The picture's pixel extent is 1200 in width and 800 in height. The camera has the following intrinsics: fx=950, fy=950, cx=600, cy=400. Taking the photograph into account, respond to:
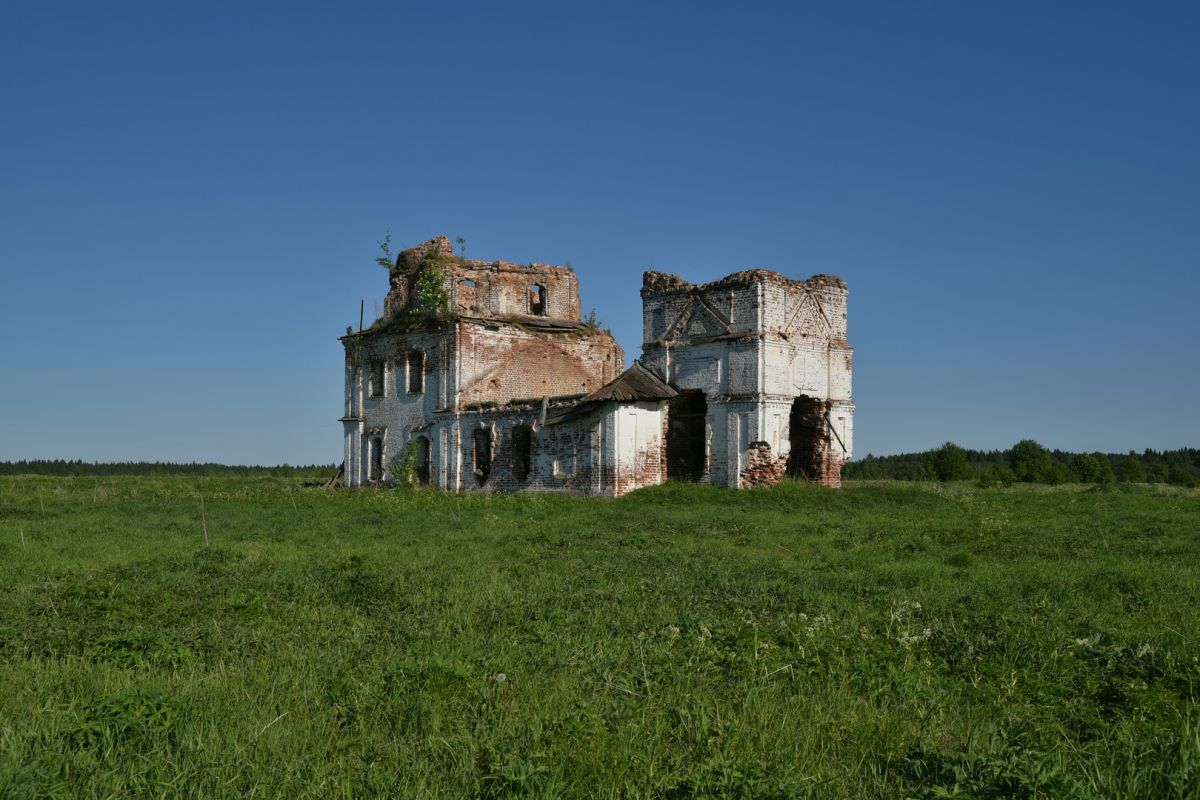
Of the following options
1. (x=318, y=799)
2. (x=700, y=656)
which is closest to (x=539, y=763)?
(x=318, y=799)

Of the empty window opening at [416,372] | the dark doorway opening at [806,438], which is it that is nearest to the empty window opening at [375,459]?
the empty window opening at [416,372]

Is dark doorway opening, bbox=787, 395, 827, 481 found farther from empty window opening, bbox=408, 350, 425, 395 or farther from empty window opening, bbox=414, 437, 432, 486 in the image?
empty window opening, bbox=408, 350, 425, 395

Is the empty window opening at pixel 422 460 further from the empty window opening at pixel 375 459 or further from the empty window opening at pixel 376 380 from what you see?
the empty window opening at pixel 376 380

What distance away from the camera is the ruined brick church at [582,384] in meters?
27.0

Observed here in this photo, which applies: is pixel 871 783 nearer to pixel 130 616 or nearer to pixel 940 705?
pixel 940 705

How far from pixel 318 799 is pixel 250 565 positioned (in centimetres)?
842

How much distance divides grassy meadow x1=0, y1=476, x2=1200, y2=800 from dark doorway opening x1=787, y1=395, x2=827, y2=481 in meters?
14.2

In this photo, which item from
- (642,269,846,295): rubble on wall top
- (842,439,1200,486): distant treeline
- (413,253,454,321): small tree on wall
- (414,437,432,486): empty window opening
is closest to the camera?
(642,269,846,295): rubble on wall top

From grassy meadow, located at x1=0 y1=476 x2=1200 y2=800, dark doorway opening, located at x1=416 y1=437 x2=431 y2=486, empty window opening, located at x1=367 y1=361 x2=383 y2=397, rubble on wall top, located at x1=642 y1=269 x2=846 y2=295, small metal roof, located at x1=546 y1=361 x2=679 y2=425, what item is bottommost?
grassy meadow, located at x1=0 y1=476 x2=1200 y2=800

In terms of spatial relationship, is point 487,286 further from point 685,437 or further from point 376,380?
point 685,437

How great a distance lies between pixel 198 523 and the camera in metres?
20.2

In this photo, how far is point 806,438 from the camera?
29.2 meters

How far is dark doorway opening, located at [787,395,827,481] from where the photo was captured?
2859 cm

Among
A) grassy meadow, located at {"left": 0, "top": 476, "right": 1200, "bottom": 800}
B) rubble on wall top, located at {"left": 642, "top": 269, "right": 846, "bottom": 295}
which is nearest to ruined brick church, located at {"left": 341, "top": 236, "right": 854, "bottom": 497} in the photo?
rubble on wall top, located at {"left": 642, "top": 269, "right": 846, "bottom": 295}
